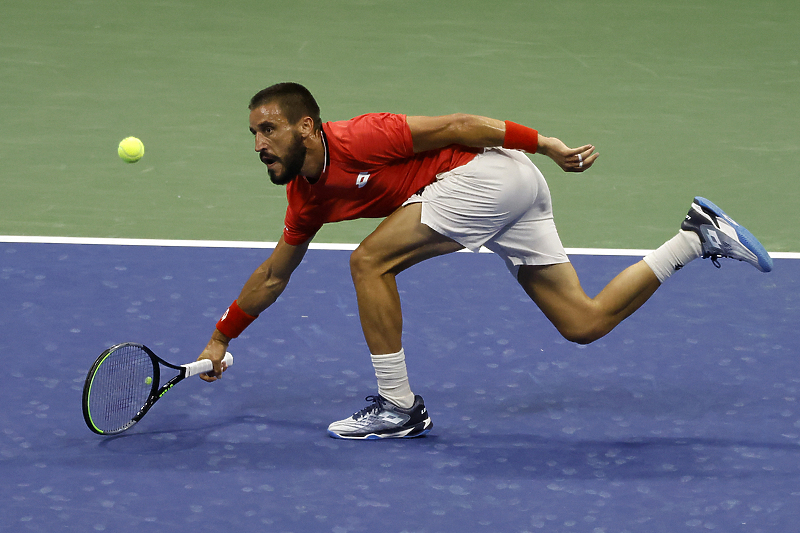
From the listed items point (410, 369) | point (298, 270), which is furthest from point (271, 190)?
point (410, 369)

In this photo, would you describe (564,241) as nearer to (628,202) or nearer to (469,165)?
(628,202)

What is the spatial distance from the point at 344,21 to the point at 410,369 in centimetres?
668

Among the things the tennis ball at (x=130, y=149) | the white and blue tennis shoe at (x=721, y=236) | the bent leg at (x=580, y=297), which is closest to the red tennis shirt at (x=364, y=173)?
the bent leg at (x=580, y=297)

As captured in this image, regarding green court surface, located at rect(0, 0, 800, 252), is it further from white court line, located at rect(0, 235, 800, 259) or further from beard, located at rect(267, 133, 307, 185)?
beard, located at rect(267, 133, 307, 185)

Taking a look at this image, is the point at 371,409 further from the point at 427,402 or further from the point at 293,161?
the point at 293,161

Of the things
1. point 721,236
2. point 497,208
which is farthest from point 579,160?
point 721,236

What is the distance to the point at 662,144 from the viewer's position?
325 inches

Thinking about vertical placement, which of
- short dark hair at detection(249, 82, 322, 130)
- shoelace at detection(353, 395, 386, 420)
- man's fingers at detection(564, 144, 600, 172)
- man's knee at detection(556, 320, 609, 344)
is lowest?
shoelace at detection(353, 395, 386, 420)

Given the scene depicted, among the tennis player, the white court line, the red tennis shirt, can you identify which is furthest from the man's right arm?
the white court line

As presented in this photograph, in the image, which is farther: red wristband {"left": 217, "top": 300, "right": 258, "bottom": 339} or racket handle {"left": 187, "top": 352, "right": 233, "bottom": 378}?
red wristband {"left": 217, "top": 300, "right": 258, "bottom": 339}

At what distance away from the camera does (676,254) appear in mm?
4750

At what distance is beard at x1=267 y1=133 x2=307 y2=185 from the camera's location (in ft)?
14.4

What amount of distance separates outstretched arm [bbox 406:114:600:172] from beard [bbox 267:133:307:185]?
17.3 inches

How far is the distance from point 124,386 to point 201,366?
0.34 metres
